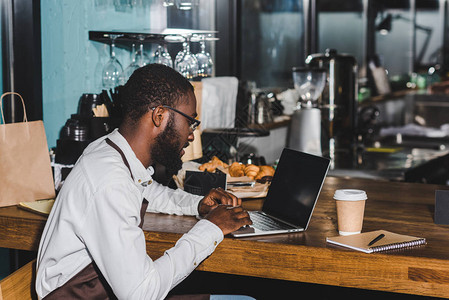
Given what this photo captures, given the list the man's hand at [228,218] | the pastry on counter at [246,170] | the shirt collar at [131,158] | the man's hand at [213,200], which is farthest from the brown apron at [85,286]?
the pastry on counter at [246,170]

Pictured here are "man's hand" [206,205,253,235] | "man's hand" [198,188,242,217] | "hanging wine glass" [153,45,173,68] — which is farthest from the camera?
"hanging wine glass" [153,45,173,68]

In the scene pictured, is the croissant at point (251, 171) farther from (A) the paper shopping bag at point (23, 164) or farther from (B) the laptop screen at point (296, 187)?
(A) the paper shopping bag at point (23, 164)

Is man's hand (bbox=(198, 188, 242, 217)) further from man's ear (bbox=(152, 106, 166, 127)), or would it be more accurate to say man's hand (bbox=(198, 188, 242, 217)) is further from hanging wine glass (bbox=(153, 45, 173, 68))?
hanging wine glass (bbox=(153, 45, 173, 68))

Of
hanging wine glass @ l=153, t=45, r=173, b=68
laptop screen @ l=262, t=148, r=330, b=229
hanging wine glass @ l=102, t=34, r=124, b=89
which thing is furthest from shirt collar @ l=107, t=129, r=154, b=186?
→ hanging wine glass @ l=153, t=45, r=173, b=68

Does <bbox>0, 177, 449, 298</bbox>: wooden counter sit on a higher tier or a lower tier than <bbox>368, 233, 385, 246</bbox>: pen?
lower

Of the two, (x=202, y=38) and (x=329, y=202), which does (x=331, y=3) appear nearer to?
(x=202, y=38)

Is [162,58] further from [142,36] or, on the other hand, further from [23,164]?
[23,164]

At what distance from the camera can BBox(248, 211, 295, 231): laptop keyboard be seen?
75.2 inches

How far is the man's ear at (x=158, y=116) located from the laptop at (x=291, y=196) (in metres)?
0.40

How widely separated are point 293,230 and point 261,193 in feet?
1.56

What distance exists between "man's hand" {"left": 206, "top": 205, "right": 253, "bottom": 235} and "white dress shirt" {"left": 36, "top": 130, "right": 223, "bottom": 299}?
0.12m

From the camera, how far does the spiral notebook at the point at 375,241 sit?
1.68 m

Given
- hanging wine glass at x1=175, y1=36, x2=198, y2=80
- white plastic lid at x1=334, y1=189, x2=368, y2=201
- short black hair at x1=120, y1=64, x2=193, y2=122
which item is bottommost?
white plastic lid at x1=334, y1=189, x2=368, y2=201

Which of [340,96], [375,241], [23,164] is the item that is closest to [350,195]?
[375,241]
